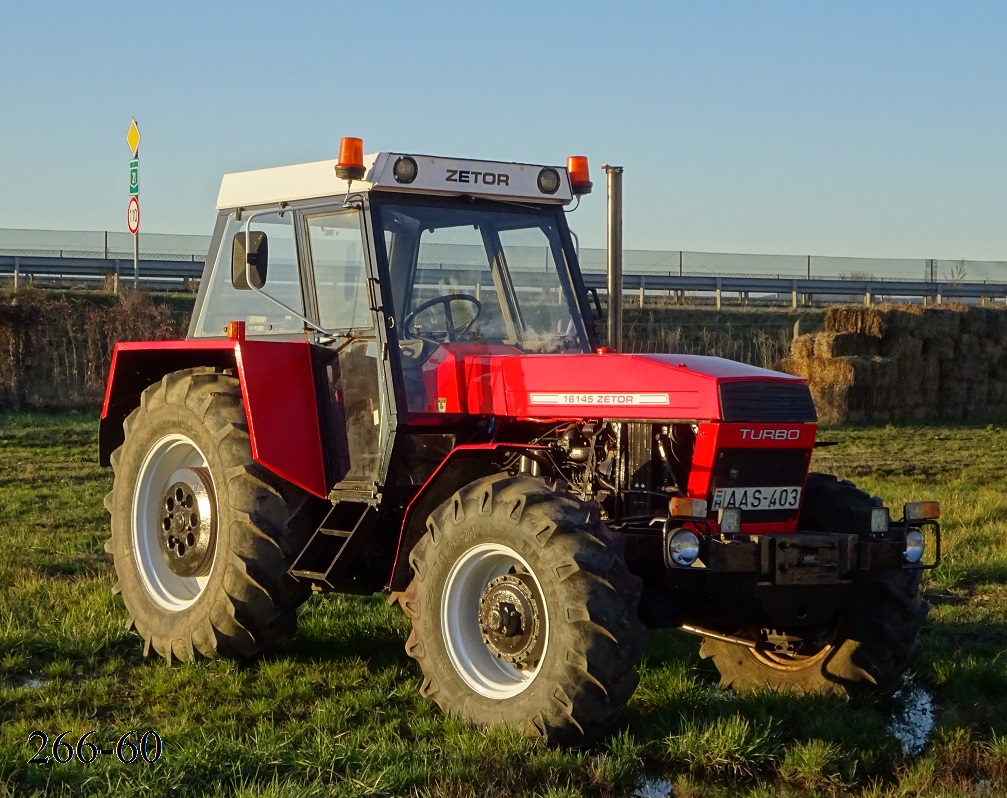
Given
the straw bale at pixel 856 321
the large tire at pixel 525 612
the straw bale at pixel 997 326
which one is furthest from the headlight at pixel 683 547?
the straw bale at pixel 997 326

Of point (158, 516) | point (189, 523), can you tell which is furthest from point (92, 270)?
point (189, 523)

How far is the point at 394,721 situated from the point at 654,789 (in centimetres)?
122

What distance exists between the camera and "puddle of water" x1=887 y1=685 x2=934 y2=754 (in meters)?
5.53

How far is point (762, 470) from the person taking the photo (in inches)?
227

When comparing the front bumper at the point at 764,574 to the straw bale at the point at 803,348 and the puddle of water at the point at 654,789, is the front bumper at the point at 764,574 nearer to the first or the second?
the puddle of water at the point at 654,789

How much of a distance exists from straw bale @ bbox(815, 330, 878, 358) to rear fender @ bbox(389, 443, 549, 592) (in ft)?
54.5

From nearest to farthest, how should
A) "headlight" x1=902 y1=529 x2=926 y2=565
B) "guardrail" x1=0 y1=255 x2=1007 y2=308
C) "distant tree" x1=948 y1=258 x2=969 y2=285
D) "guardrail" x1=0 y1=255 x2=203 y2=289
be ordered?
1. "headlight" x1=902 y1=529 x2=926 y2=565
2. "guardrail" x1=0 y1=255 x2=203 y2=289
3. "guardrail" x1=0 y1=255 x2=1007 y2=308
4. "distant tree" x1=948 y1=258 x2=969 y2=285

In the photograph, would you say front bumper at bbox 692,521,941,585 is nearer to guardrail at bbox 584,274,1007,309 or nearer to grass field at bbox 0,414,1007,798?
grass field at bbox 0,414,1007,798

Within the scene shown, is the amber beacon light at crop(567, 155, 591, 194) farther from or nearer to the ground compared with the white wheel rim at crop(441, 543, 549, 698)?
farther from the ground

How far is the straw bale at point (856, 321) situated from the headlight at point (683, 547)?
58.6 feet

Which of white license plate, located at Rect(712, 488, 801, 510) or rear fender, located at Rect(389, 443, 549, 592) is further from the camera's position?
rear fender, located at Rect(389, 443, 549, 592)

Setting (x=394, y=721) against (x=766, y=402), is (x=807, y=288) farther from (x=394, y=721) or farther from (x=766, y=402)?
(x=394, y=721)

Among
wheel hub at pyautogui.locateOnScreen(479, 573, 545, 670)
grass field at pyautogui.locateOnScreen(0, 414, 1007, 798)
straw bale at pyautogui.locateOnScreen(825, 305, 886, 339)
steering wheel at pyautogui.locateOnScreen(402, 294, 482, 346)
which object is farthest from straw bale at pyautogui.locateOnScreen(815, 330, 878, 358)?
wheel hub at pyautogui.locateOnScreen(479, 573, 545, 670)

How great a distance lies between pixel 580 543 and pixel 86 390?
1720 cm
